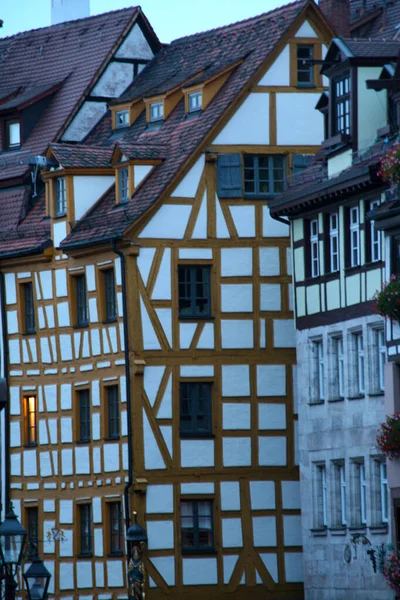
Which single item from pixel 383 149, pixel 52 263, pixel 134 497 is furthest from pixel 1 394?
pixel 52 263

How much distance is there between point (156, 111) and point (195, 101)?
2.00 meters

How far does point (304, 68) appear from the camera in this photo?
54.7m

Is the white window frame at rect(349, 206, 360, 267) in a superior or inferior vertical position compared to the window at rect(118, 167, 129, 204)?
inferior

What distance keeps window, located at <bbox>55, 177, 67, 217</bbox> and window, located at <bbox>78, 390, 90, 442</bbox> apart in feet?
15.2

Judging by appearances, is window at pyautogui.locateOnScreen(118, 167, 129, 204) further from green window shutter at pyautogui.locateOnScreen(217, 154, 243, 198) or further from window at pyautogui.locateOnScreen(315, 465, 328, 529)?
window at pyautogui.locateOnScreen(315, 465, 328, 529)

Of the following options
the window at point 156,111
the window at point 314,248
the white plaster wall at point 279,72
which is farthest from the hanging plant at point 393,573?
the window at point 156,111

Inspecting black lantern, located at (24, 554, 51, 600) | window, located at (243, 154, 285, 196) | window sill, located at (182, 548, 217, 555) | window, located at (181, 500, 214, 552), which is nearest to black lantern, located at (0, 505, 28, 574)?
black lantern, located at (24, 554, 51, 600)

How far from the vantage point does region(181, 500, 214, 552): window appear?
5241 cm

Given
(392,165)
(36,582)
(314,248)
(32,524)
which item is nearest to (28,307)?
(32,524)

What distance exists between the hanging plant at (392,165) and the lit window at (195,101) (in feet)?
36.3

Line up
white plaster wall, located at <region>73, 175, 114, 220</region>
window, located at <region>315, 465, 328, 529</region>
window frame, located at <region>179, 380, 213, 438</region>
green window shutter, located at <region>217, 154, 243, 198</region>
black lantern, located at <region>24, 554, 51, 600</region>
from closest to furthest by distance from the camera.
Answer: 1. black lantern, located at <region>24, 554, 51, 600</region>
2. window, located at <region>315, 465, 328, 529</region>
3. window frame, located at <region>179, 380, 213, 438</region>
4. green window shutter, located at <region>217, 154, 243, 198</region>
5. white plaster wall, located at <region>73, 175, 114, 220</region>

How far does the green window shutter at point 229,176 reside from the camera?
176ft

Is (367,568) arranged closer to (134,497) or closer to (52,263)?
(134,497)

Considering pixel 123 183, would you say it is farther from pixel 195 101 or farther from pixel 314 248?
pixel 314 248
